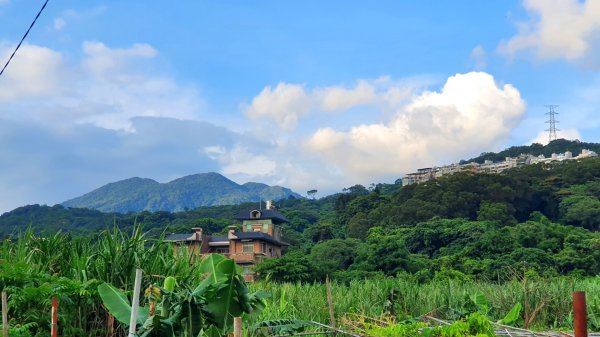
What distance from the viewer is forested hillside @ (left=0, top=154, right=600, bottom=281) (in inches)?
1280

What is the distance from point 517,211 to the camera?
52.6 metres

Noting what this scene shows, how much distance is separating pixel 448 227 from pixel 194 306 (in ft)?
127

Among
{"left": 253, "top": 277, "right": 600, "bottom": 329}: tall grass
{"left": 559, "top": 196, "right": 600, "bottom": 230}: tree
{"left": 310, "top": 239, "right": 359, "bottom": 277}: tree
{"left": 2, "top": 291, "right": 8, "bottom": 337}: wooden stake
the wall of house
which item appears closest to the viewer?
{"left": 2, "top": 291, "right": 8, "bottom": 337}: wooden stake

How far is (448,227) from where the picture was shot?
4262cm

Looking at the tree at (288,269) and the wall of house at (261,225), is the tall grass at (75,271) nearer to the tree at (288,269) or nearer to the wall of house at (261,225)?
the tree at (288,269)

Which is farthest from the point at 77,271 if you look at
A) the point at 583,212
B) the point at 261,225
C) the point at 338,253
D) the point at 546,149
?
the point at 546,149

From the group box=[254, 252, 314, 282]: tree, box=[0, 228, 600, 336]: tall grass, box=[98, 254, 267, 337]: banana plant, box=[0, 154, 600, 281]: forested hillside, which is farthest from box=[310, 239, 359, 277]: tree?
box=[98, 254, 267, 337]: banana plant

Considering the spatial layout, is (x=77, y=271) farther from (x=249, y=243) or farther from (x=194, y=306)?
(x=249, y=243)

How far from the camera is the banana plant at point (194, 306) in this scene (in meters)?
4.88

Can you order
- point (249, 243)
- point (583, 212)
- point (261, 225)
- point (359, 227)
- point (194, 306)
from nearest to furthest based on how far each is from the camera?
point (194, 306) → point (249, 243) → point (261, 225) → point (583, 212) → point (359, 227)

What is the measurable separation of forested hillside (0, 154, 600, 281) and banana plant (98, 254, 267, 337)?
17.0 meters

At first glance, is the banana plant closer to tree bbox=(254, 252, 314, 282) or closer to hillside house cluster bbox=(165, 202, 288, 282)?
tree bbox=(254, 252, 314, 282)

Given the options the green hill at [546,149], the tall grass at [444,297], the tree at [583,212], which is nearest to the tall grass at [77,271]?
the tall grass at [444,297]

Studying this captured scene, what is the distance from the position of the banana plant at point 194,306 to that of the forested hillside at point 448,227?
17.0m
